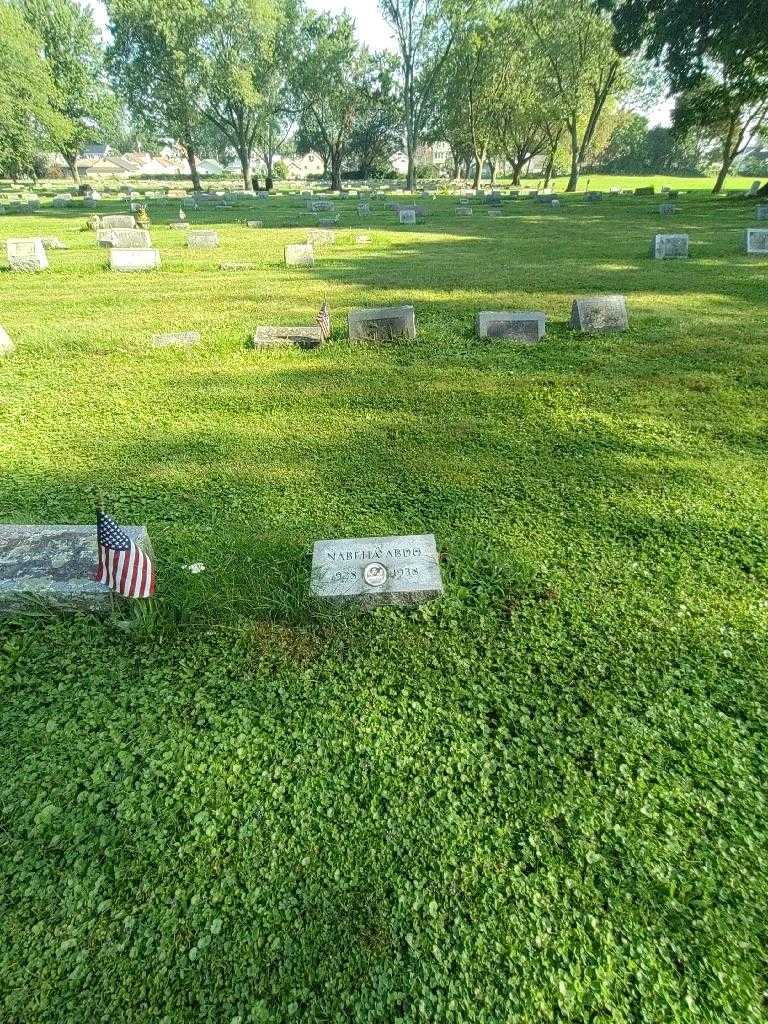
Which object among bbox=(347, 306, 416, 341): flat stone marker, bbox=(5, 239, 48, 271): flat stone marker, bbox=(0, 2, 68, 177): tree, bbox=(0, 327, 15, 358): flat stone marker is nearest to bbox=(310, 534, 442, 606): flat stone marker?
bbox=(347, 306, 416, 341): flat stone marker

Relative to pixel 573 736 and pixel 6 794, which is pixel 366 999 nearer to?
pixel 573 736

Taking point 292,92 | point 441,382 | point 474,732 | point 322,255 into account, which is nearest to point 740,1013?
point 474,732

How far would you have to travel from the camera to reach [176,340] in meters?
8.23

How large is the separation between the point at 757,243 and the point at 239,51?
45.0m

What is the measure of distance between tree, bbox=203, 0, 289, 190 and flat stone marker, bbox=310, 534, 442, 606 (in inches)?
1988

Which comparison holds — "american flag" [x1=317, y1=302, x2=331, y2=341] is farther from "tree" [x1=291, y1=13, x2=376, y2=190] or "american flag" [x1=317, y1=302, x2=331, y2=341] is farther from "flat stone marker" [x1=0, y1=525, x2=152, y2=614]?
"tree" [x1=291, y1=13, x2=376, y2=190]

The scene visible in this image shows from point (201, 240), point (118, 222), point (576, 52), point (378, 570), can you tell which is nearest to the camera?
point (378, 570)

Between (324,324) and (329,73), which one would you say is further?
(329,73)

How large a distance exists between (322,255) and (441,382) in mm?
11517

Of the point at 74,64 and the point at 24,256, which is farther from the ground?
the point at 74,64

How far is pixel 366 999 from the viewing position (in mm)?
1824

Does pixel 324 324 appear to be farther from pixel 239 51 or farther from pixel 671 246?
pixel 239 51

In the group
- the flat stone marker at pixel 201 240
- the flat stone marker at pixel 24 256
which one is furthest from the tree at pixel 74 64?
the flat stone marker at pixel 24 256

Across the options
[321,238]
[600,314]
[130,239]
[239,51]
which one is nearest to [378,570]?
[600,314]
